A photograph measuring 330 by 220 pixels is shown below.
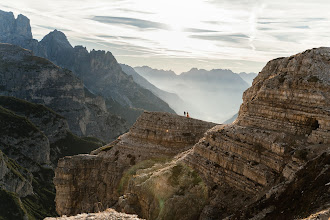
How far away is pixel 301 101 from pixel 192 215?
59.3 feet

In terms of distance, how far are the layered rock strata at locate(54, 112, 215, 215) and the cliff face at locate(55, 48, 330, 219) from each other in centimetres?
1628

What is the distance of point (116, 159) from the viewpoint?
6381cm

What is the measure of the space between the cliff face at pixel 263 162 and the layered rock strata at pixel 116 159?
16.3 meters

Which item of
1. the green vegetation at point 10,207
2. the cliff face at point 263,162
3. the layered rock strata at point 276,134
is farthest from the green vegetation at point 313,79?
the green vegetation at point 10,207

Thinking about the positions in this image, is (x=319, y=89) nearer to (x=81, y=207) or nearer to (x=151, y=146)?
(x=151, y=146)

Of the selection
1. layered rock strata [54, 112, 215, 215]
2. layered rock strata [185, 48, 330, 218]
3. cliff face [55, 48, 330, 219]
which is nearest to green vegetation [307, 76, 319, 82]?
cliff face [55, 48, 330, 219]

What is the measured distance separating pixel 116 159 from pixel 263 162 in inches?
1502

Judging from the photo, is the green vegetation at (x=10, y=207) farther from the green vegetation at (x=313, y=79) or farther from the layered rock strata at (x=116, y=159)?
the green vegetation at (x=313, y=79)

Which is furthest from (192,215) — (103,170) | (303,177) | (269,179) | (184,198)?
(103,170)

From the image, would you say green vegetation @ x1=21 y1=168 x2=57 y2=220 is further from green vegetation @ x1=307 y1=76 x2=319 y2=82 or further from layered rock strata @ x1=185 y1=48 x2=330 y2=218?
green vegetation @ x1=307 y1=76 x2=319 y2=82

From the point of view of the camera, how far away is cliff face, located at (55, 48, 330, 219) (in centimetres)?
2628

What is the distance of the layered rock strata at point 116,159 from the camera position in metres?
60.9

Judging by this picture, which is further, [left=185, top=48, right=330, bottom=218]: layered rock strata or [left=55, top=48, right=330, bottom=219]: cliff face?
[left=185, top=48, right=330, bottom=218]: layered rock strata

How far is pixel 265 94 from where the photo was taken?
3688 centimetres
